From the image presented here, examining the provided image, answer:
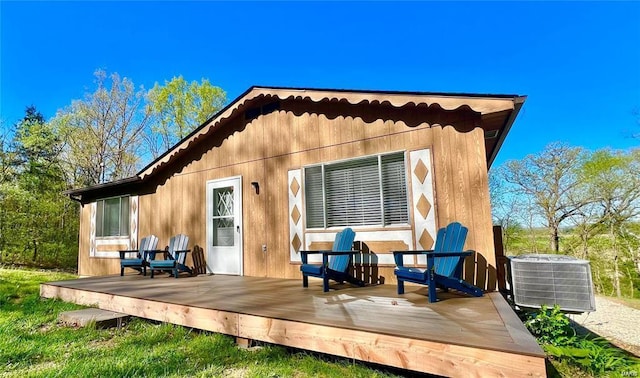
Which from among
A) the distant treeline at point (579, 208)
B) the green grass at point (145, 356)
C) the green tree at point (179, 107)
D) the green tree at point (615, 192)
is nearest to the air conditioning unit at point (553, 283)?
the green grass at point (145, 356)

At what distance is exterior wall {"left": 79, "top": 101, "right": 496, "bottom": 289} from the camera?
4.14 meters

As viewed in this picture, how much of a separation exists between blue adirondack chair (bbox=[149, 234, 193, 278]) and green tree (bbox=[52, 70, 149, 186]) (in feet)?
38.2

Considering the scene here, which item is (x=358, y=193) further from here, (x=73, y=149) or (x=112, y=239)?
(x=73, y=149)

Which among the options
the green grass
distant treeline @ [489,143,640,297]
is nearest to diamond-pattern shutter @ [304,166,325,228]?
the green grass

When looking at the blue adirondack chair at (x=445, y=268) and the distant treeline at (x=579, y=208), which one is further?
the distant treeline at (x=579, y=208)

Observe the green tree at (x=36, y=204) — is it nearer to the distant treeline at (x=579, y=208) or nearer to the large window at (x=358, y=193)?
the large window at (x=358, y=193)

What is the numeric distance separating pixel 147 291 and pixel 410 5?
30.9 ft

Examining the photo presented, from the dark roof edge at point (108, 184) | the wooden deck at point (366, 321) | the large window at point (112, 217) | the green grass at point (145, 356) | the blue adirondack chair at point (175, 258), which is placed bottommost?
the green grass at point (145, 356)

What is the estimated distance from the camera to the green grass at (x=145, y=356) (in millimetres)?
2422

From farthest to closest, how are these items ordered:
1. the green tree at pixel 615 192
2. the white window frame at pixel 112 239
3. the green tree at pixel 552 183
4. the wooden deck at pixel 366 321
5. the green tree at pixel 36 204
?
the green tree at pixel 36 204
the green tree at pixel 552 183
the green tree at pixel 615 192
the white window frame at pixel 112 239
the wooden deck at pixel 366 321

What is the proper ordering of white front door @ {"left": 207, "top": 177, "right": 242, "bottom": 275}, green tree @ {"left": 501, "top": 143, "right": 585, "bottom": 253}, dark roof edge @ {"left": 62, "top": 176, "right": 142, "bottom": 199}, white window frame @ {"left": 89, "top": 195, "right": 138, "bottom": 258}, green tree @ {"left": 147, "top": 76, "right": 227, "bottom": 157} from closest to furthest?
white front door @ {"left": 207, "top": 177, "right": 242, "bottom": 275}, dark roof edge @ {"left": 62, "top": 176, "right": 142, "bottom": 199}, white window frame @ {"left": 89, "top": 195, "right": 138, "bottom": 258}, green tree @ {"left": 501, "top": 143, "right": 585, "bottom": 253}, green tree @ {"left": 147, "top": 76, "right": 227, "bottom": 157}

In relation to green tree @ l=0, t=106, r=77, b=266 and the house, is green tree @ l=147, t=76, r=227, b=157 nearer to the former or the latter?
green tree @ l=0, t=106, r=77, b=266

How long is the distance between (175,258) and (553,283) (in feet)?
19.6

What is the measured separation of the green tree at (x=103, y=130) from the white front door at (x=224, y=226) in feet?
40.6
